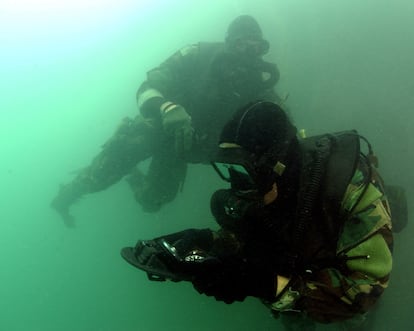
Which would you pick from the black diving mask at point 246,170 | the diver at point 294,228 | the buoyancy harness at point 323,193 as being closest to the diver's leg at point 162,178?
the black diving mask at point 246,170

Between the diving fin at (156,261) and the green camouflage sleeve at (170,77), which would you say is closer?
the diving fin at (156,261)

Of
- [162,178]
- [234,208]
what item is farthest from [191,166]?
[234,208]

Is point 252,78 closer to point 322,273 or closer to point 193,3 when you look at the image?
point 322,273

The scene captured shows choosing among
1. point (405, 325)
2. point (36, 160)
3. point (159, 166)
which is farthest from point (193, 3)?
point (36, 160)

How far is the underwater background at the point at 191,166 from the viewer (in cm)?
645

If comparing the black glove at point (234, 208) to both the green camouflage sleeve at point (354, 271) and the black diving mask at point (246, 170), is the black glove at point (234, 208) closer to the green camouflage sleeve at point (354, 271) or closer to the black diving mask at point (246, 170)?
the black diving mask at point (246, 170)

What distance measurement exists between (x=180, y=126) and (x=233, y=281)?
272 centimetres

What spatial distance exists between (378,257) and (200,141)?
3005 millimetres

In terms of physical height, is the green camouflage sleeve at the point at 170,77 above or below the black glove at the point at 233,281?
above

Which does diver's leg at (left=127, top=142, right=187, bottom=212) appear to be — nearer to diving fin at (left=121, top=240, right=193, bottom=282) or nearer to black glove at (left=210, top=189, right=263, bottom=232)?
black glove at (left=210, top=189, right=263, bottom=232)

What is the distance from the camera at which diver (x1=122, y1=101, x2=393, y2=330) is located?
2.01 metres

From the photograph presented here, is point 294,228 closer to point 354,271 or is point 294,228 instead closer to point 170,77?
point 354,271

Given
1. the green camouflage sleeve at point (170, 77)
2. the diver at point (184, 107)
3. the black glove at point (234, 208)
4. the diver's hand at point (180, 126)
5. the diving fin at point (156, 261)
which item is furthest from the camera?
the green camouflage sleeve at point (170, 77)

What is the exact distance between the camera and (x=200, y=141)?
471 centimetres
